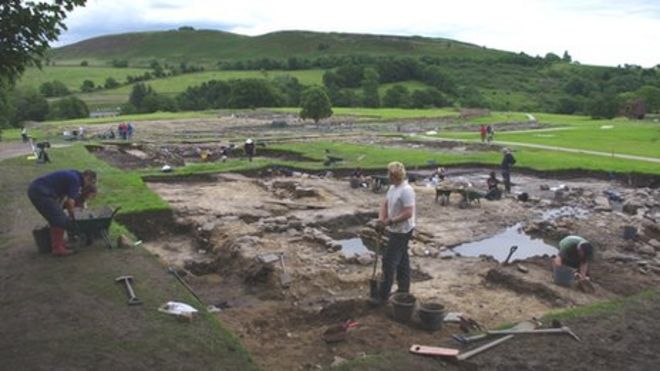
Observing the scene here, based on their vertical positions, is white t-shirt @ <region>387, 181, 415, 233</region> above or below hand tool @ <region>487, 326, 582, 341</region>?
above

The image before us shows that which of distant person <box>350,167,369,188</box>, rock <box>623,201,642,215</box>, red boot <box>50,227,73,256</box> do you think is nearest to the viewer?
red boot <box>50,227,73,256</box>

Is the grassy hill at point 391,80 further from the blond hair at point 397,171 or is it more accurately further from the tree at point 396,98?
the blond hair at point 397,171

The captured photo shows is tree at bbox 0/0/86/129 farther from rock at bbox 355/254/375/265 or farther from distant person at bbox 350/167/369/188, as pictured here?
distant person at bbox 350/167/369/188

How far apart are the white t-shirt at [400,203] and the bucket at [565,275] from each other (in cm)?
448

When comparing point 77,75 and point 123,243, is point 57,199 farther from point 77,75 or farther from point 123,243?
point 77,75

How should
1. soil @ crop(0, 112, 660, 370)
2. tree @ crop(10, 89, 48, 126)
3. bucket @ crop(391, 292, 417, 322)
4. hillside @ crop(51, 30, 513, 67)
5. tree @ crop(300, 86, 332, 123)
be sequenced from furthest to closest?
hillside @ crop(51, 30, 513, 67) < tree @ crop(10, 89, 48, 126) < tree @ crop(300, 86, 332, 123) < bucket @ crop(391, 292, 417, 322) < soil @ crop(0, 112, 660, 370)

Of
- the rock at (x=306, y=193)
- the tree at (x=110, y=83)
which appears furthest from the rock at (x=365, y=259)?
the tree at (x=110, y=83)

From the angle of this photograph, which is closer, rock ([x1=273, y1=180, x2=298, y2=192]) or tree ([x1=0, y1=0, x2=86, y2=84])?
tree ([x1=0, y1=0, x2=86, y2=84])

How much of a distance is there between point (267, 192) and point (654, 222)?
14.6 m

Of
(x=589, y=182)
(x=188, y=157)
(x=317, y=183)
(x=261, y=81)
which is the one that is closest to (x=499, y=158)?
(x=589, y=182)

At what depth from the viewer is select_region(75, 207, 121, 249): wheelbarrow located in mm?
13031

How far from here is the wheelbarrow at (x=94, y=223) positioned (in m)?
13.0

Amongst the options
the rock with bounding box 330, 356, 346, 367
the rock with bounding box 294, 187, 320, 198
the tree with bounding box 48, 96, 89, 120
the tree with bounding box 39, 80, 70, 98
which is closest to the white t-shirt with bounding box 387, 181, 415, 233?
the rock with bounding box 330, 356, 346, 367

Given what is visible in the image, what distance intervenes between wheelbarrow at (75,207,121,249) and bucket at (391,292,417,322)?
21.9 feet
